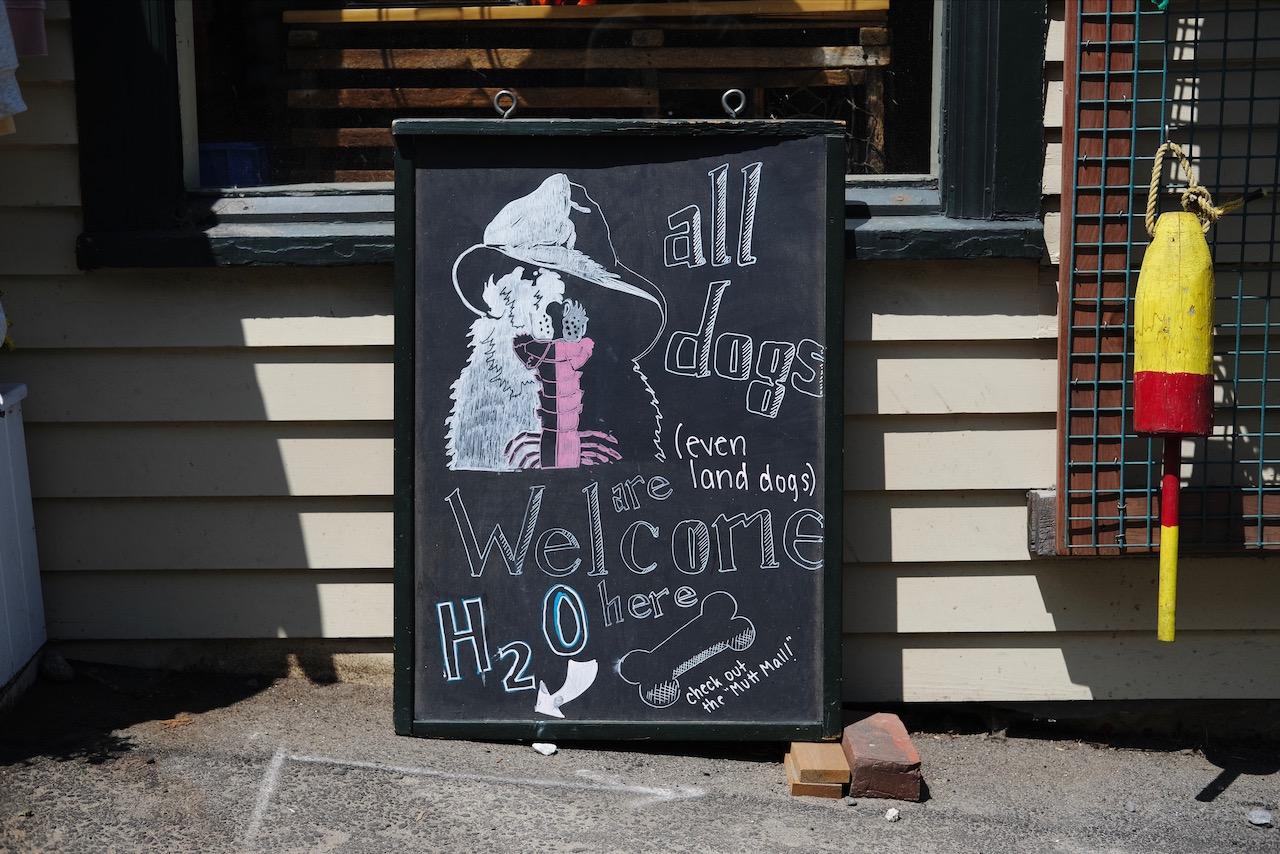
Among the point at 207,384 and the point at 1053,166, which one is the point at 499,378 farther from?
the point at 1053,166

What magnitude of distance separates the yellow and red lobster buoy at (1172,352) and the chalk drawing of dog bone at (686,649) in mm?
1095

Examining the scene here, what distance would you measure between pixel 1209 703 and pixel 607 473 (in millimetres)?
1966

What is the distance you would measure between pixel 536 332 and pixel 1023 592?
1618 mm

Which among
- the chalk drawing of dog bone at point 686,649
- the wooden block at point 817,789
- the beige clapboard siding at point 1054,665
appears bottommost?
the wooden block at point 817,789

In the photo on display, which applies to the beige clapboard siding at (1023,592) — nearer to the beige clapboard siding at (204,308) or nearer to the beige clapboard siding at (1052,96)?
the beige clapboard siding at (1052,96)

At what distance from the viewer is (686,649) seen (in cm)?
356

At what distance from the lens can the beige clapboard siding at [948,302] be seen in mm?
3699

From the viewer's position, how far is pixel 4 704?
3514 millimetres

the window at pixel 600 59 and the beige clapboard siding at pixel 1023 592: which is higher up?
the window at pixel 600 59

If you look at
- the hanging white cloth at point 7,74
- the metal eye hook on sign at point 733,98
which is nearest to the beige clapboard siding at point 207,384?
the hanging white cloth at point 7,74

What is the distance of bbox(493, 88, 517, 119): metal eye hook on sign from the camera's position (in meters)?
3.61

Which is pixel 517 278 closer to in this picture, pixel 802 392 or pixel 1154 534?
pixel 802 392

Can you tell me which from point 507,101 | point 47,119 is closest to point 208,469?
point 47,119

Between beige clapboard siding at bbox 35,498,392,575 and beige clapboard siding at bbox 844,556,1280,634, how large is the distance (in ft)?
4.76
